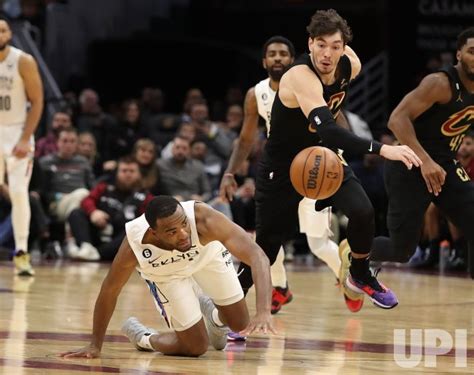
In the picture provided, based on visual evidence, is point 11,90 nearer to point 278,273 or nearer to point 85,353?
point 278,273

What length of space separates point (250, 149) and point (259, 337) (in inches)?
70.0

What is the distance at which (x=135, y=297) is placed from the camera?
9148 millimetres

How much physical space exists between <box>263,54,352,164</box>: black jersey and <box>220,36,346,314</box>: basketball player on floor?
0.80 m

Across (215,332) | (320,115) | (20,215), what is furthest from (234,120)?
(215,332)

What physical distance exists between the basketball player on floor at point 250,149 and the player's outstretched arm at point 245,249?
2.07 meters

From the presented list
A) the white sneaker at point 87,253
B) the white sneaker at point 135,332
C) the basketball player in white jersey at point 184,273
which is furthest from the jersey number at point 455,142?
the white sneaker at point 87,253

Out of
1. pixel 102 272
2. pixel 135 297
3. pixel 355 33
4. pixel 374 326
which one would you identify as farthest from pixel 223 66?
pixel 374 326

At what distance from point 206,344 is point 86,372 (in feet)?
3.00

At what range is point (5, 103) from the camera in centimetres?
1011

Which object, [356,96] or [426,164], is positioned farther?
[356,96]

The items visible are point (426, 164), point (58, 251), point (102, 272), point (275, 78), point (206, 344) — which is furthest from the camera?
point (58, 251)

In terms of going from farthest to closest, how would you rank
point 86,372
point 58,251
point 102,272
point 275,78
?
point 58,251 → point 102,272 → point 275,78 → point 86,372

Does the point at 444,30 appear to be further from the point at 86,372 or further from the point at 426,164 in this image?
the point at 86,372

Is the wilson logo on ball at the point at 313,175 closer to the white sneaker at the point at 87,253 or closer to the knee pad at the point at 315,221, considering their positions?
the knee pad at the point at 315,221
